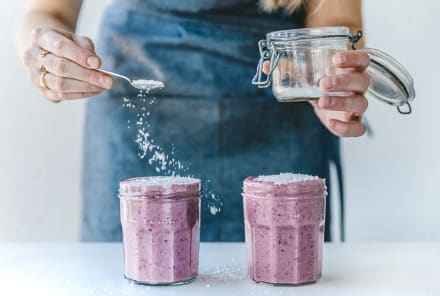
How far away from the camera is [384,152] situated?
133 centimetres

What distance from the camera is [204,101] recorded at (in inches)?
50.6

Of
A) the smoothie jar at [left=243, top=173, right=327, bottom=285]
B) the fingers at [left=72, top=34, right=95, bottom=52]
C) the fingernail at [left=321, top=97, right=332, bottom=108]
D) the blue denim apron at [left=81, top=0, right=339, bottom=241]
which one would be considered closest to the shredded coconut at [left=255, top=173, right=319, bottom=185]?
the smoothie jar at [left=243, top=173, right=327, bottom=285]

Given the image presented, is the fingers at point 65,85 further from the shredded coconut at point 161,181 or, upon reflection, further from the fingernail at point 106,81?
the shredded coconut at point 161,181

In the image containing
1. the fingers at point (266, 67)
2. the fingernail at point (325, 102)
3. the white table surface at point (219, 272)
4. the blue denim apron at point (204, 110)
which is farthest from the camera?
the blue denim apron at point (204, 110)

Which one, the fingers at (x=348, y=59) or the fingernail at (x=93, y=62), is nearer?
the fingers at (x=348, y=59)

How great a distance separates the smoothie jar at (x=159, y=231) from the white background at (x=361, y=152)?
2.00 ft

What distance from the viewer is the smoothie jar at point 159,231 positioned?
2.58 ft

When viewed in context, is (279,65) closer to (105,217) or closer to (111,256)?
(111,256)

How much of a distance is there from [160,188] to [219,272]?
137 millimetres

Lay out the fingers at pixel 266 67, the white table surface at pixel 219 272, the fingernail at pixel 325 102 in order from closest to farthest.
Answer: the white table surface at pixel 219 272
the fingernail at pixel 325 102
the fingers at pixel 266 67

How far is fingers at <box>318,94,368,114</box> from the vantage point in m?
0.89

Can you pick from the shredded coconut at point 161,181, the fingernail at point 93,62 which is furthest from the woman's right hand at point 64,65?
the shredded coconut at point 161,181

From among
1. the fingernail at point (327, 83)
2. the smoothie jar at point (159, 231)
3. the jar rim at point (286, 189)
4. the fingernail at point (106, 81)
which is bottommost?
the smoothie jar at point (159, 231)

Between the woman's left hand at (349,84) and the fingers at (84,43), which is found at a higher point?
the fingers at (84,43)
